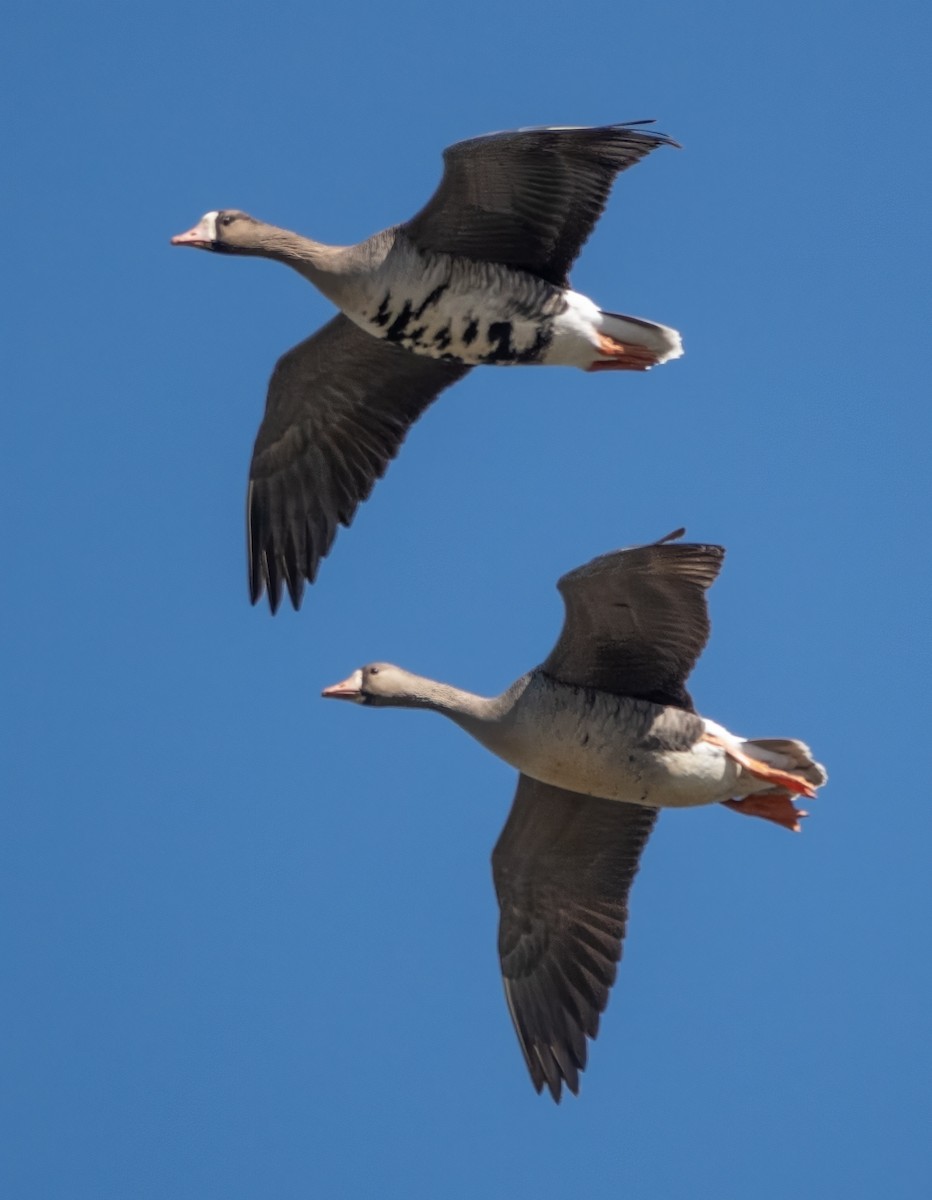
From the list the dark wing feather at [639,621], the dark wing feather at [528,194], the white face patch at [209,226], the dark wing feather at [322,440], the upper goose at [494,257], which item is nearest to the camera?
the dark wing feather at [639,621]

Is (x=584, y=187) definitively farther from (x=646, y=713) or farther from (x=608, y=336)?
(x=646, y=713)

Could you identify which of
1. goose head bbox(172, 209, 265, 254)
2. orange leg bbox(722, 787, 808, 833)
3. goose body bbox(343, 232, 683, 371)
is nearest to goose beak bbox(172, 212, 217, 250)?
goose head bbox(172, 209, 265, 254)

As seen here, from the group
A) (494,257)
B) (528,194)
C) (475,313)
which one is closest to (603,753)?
(475,313)

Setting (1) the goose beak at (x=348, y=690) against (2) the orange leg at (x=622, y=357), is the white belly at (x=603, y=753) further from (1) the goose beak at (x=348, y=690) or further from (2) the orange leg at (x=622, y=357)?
(2) the orange leg at (x=622, y=357)

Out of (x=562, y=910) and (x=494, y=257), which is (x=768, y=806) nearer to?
(x=562, y=910)

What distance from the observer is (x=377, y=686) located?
12320mm

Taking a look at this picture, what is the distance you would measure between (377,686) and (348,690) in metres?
0.17

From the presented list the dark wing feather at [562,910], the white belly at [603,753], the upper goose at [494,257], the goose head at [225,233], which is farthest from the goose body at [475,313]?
the dark wing feather at [562,910]

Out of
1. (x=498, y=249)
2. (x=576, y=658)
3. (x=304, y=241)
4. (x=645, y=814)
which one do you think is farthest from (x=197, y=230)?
(x=645, y=814)

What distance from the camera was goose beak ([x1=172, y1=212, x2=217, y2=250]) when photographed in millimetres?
12797

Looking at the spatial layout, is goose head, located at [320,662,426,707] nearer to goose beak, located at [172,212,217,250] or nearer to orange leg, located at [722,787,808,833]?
orange leg, located at [722,787,808,833]

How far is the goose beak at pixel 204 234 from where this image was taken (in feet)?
42.0

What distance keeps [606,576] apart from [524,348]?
1858mm

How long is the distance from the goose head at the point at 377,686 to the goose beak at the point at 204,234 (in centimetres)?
265
